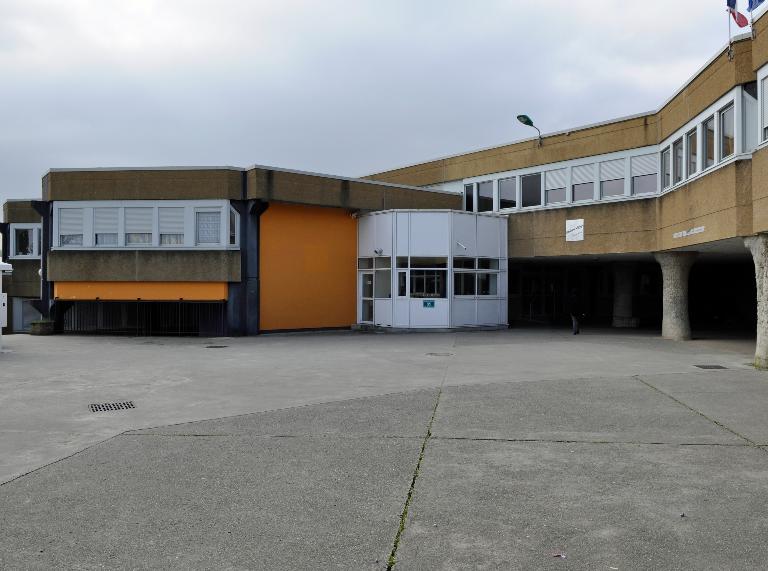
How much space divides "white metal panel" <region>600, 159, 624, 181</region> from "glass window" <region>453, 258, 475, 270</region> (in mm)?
5482

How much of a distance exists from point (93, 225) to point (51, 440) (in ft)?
54.9

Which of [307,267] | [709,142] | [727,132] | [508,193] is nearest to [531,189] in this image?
[508,193]

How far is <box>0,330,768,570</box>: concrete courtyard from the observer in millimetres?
4191

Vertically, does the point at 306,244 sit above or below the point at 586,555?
above

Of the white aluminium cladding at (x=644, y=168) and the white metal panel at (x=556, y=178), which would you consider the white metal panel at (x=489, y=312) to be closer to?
the white aluminium cladding at (x=644, y=168)

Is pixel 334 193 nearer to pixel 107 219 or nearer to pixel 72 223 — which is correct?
pixel 107 219

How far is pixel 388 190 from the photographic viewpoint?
25.6m

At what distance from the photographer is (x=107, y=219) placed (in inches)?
875

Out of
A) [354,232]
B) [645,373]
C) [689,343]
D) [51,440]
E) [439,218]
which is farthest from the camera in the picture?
[354,232]

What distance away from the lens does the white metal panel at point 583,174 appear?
2336cm

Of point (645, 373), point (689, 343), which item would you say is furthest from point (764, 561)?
point (689, 343)

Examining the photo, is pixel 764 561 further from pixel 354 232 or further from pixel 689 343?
pixel 354 232

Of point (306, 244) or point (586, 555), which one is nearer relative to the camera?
point (586, 555)

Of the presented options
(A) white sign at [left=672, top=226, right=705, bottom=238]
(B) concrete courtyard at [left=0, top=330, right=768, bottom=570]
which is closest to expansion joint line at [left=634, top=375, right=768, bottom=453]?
(B) concrete courtyard at [left=0, top=330, right=768, bottom=570]
